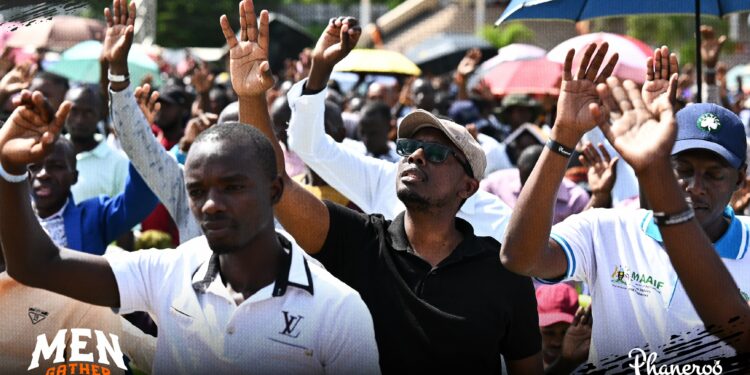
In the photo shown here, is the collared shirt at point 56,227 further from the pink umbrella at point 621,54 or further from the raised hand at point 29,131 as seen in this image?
the pink umbrella at point 621,54

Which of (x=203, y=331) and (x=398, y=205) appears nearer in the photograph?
(x=203, y=331)

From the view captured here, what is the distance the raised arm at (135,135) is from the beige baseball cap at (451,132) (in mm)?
1081

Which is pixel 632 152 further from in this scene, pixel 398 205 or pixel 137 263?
pixel 398 205

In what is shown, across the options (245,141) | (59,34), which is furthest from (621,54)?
(59,34)

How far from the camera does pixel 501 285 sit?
3441 mm

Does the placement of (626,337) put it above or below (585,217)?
below

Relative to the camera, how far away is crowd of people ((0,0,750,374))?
2760 millimetres

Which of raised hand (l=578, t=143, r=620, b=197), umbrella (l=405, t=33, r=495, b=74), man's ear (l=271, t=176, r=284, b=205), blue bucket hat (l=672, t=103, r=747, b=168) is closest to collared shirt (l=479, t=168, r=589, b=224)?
raised hand (l=578, t=143, r=620, b=197)

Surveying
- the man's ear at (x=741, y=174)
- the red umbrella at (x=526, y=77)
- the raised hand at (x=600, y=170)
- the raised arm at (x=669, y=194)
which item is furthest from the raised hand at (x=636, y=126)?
the red umbrella at (x=526, y=77)

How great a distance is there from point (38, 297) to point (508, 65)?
857 centimetres

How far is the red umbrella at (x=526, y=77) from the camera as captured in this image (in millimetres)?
10580

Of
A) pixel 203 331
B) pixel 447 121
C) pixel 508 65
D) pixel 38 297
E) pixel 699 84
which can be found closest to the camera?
pixel 203 331

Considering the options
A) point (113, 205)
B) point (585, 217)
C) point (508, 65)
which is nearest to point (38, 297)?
point (113, 205)

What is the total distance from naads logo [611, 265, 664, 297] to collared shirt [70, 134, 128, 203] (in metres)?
3.56
